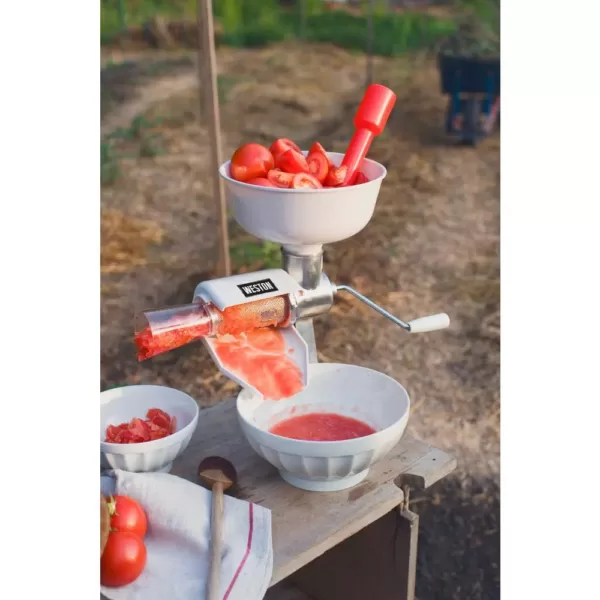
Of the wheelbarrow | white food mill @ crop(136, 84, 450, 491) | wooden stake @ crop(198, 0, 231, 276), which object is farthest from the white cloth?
the wheelbarrow

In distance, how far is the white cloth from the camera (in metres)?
1.09

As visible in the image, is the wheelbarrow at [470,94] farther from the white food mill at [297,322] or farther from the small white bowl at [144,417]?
the small white bowl at [144,417]

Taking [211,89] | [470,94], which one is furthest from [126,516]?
[470,94]

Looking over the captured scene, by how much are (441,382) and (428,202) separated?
1.61 m

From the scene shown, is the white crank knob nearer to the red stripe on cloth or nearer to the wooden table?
the wooden table

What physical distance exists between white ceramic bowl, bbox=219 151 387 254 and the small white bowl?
315 millimetres

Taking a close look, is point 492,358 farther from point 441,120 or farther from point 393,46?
point 393,46

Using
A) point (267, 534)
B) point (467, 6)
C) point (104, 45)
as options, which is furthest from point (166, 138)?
point (267, 534)

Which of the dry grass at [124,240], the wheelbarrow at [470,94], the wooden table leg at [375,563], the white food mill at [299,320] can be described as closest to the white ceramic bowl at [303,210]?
the white food mill at [299,320]

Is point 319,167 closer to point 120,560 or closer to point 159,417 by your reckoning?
point 159,417

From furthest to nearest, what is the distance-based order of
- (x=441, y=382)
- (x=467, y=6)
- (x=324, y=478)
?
(x=467, y=6), (x=441, y=382), (x=324, y=478)

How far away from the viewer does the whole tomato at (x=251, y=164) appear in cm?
132

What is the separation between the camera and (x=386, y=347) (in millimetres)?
2951

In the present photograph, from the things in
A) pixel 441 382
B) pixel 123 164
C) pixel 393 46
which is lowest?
pixel 441 382
